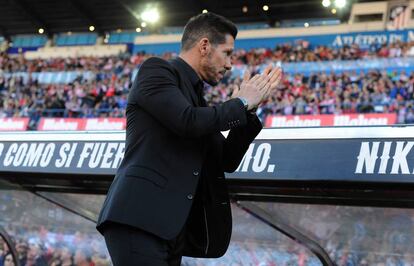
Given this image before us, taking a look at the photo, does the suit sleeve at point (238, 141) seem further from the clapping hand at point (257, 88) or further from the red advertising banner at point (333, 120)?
the red advertising banner at point (333, 120)

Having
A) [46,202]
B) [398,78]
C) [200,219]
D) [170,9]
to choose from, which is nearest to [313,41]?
[398,78]

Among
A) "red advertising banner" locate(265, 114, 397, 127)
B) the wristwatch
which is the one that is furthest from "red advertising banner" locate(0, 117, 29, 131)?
the wristwatch

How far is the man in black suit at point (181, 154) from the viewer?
6.68 ft

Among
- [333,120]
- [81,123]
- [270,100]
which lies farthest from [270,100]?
[81,123]

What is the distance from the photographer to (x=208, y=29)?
230 cm

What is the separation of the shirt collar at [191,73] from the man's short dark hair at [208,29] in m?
0.07

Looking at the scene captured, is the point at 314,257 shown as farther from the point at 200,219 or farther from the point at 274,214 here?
the point at 200,219

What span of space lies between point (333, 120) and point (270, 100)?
2631mm

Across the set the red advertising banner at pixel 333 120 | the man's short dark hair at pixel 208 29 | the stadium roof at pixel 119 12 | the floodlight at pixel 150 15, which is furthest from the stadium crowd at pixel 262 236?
the floodlight at pixel 150 15

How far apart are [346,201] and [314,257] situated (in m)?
0.52

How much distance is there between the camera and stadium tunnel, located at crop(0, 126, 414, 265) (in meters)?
2.98

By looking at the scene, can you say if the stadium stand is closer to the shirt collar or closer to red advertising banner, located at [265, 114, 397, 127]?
red advertising banner, located at [265, 114, 397, 127]

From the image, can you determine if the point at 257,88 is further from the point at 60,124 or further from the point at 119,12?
the point at 119,12

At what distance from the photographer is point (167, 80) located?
213cm
